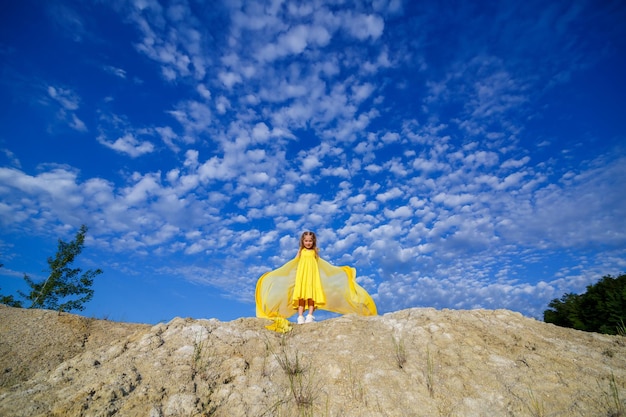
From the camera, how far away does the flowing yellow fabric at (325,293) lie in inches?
319

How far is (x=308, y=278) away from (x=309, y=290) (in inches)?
11.1

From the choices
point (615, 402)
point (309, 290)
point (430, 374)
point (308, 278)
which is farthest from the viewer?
point (308, 278)

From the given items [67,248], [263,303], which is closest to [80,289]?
[67,248]

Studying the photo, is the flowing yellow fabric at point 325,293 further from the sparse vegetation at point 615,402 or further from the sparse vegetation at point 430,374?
the sparse vegetation at point 615,402

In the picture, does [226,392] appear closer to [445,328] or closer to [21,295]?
[445,328]

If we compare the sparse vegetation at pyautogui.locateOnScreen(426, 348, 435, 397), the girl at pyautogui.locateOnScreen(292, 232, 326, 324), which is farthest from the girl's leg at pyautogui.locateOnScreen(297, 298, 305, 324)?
the sparse vegetation at pyautogui.locateOnScreen(426, 348, 435, 397)

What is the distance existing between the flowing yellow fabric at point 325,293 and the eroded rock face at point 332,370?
3066mm

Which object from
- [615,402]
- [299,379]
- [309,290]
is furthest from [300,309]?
[615,402]

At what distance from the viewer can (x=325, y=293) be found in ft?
27.2

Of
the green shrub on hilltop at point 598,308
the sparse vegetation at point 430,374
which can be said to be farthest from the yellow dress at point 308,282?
the green shrub on hilltop at point 598,308

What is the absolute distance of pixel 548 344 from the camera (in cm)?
412

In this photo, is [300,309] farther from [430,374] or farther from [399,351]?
[430,374]

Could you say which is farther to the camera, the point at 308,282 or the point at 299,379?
the point at 308,282

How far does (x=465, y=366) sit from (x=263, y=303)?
16.6 ft
